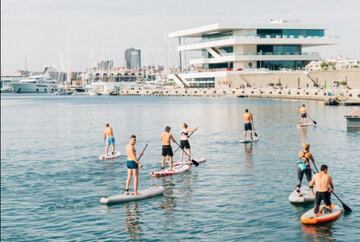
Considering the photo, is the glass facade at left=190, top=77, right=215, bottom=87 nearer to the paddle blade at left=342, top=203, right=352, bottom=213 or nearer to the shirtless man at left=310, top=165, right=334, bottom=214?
the paddle blade at left=342, top=203, right=352, bottom=213

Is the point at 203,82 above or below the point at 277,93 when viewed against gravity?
above

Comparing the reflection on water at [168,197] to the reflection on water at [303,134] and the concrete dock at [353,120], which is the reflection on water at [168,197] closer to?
the reflection on water at [303,134]

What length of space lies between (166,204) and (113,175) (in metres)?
7.95

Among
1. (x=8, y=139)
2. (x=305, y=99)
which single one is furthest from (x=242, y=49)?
(x=8, y=139)

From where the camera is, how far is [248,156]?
126 feet

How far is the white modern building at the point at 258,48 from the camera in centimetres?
16912

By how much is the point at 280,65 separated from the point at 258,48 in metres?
7.71

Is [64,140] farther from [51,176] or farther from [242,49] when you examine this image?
[242,49]

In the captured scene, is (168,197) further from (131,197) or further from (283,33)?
(283,33)

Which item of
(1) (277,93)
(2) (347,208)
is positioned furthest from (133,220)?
(1) (277,93)

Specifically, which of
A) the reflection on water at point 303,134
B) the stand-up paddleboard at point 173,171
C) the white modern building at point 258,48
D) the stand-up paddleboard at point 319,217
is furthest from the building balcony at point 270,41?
the stand-up paddleboard at point 319,217

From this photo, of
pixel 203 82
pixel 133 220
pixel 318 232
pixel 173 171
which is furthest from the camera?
pixel 203 82

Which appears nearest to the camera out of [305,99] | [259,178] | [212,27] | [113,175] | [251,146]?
[259,178]

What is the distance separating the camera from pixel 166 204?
24.7m
